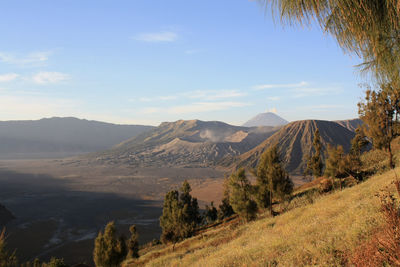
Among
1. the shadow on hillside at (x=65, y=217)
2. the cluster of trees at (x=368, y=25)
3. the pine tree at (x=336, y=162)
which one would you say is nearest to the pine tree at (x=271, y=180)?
the pine tree at (x=336, y=162)

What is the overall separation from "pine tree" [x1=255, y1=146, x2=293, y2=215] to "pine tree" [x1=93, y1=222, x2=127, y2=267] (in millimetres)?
19711

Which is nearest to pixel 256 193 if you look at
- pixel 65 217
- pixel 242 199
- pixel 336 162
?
pixel 242 199

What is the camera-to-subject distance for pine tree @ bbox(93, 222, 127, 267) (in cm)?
2959

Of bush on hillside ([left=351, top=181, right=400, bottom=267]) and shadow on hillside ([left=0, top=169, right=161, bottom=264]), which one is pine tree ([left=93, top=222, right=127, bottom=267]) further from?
bush on hillside ([left=351, top=181, right=400, bottom=267])

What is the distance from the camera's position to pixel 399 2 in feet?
17.7

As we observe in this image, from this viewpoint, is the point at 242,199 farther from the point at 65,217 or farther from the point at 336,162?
the point at 65,217

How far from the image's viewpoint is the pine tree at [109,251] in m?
29.6

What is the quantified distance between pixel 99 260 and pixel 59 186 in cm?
11460

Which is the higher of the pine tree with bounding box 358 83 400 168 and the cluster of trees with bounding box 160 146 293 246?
the pine tree with bounding box 358 83 400 168

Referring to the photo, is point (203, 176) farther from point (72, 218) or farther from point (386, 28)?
point (386, 28)

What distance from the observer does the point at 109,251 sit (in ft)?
97.3

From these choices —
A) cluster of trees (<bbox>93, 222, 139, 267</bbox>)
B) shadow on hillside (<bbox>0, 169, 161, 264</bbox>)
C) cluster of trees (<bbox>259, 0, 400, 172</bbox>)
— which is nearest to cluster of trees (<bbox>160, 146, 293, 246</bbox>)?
cluster of trees (<bbox>93, 222, 139, 267</bbox>)

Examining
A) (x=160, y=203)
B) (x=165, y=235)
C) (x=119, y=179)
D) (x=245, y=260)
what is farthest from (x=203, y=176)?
(x=245, y=260)

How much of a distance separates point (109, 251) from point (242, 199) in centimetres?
1882
